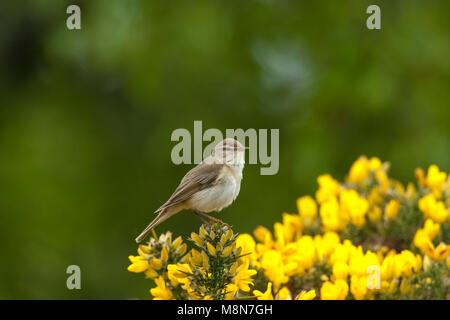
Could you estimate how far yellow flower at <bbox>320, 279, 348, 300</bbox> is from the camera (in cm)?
316

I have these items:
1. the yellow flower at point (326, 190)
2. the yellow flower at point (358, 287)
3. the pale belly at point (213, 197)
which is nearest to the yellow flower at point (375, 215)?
the yellow flower at point (326, 190)

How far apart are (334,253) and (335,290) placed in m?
0.33

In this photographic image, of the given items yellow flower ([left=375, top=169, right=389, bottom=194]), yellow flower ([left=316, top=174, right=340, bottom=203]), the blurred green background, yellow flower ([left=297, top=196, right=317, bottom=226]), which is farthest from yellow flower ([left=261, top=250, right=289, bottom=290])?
the blurred green background

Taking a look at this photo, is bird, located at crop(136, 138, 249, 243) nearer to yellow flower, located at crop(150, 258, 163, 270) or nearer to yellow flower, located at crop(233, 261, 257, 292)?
yellow flower, located at crop(150, 258, 163, 270)

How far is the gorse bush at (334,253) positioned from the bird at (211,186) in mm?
229

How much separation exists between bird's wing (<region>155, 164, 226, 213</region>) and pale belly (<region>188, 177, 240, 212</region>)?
0.11 ft

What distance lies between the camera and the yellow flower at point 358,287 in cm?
323

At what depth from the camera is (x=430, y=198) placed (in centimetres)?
379

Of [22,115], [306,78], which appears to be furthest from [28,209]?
[306,78]

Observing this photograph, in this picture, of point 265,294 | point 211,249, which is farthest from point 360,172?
point 211,249

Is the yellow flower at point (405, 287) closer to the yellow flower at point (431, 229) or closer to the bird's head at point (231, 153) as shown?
the yellow flower at point (431, 229)

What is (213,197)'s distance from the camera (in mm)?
3609

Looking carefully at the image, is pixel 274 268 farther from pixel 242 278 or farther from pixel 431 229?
pixel 431 229

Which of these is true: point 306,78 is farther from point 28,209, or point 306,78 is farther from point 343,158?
point 28,209
